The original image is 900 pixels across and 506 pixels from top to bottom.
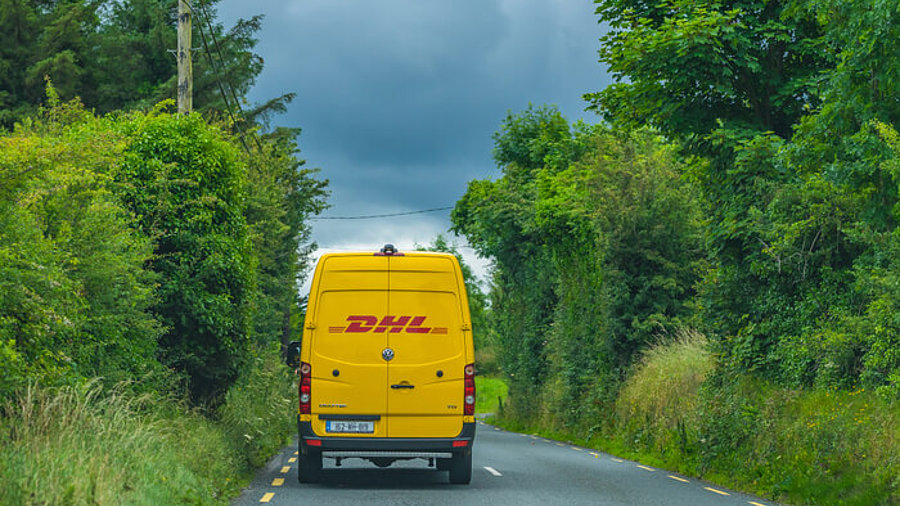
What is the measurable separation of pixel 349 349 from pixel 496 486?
2982 millimetres

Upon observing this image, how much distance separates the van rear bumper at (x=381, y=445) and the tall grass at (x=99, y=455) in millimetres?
1166

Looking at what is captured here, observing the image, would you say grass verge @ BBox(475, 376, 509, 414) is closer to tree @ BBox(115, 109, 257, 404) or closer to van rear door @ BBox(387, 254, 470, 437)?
tree @ BBox(115, 109, 257, 404)

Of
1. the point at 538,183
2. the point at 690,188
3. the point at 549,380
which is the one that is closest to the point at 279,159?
the point at 538,183

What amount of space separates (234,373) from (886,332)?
11.0 m

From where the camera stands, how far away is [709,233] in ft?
60.8

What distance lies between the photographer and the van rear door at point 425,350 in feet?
42.8

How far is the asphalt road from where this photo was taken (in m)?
12.1

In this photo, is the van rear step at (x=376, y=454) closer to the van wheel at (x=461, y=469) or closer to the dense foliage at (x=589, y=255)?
the van wheel at (x=461, y=469)

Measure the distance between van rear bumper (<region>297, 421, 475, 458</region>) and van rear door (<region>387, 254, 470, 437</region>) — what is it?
107 millimetres

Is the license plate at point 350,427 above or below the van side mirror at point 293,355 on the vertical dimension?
below

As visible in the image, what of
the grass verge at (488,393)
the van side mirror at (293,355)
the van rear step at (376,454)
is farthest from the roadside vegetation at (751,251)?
the grass verge at (488,393)

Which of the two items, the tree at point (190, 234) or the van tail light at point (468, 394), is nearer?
the van tail light at point (468, 394)

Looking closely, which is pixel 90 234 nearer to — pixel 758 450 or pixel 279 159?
pixel 758 450

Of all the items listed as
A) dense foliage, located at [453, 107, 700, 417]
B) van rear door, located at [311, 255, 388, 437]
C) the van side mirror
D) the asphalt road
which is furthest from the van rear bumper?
dense foliage, located at [453, 107, 700, 417]
